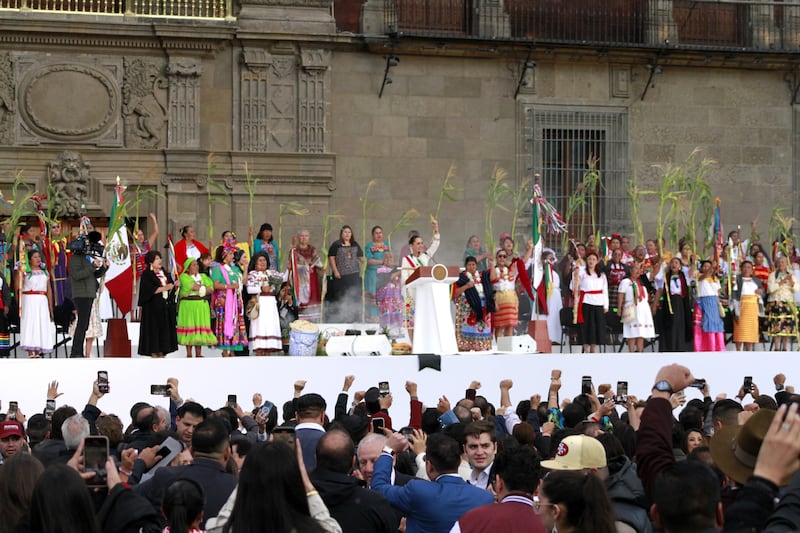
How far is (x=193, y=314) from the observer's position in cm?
1522

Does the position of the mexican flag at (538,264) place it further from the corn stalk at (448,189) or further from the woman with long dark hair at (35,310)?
the woman with long dark hair at (35,310)

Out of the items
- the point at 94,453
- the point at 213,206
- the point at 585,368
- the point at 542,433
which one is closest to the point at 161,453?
the point at 94,453

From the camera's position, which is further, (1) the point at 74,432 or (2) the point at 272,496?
(1) the point at 74,432

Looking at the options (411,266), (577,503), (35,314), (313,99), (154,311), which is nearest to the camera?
(577,503)

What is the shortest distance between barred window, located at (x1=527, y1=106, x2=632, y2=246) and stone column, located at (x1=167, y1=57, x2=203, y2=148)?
5.55 m

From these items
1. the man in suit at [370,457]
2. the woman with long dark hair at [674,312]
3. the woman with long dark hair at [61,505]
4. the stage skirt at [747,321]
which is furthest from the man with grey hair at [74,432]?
the stage skirt at [747,321]

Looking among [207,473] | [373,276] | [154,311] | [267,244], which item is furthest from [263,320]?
[207,473]

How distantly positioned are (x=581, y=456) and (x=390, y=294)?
1195 cm

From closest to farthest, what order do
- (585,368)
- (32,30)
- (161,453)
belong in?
(161,453)
(585,368)
(32,30)

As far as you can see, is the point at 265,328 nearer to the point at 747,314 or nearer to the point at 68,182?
the point at 747,314

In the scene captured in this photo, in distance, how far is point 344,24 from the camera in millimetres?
22641

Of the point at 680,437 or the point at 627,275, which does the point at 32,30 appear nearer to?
the point at 627,275

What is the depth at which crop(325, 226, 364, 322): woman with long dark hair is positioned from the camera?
1759 centimetres

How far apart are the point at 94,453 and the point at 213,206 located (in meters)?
17.0
